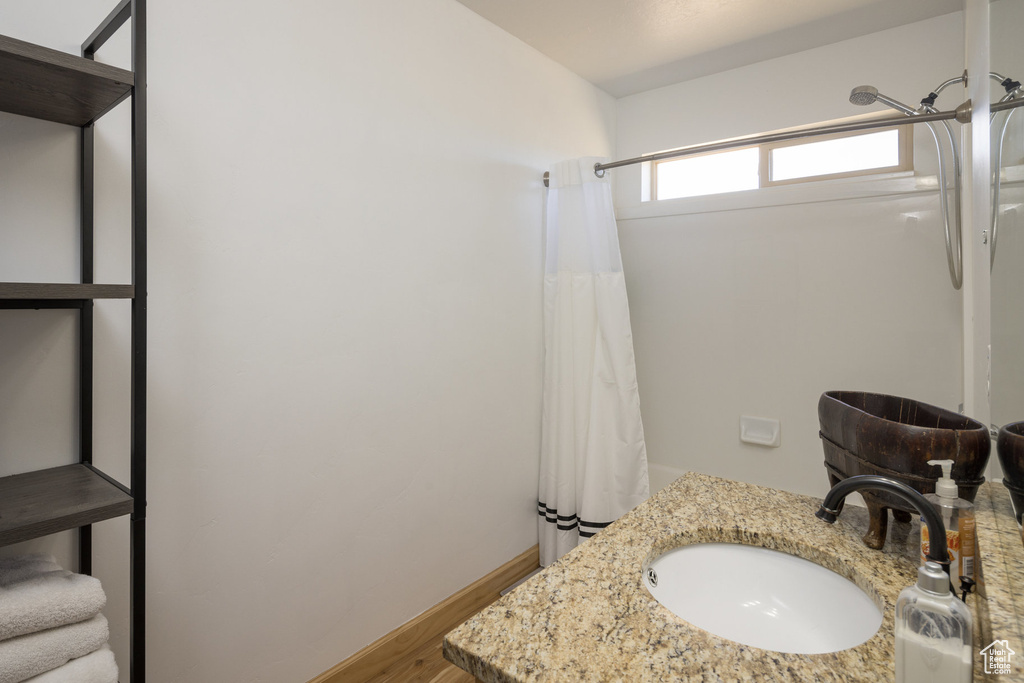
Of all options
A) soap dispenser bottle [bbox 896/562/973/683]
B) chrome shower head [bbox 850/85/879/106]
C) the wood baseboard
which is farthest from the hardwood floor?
chrome shower head [bbox 850/85/879/106]

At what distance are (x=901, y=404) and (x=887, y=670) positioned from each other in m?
0.70

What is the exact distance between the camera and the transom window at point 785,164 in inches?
83.5

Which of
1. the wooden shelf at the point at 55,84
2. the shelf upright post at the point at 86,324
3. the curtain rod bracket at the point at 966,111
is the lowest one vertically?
the shelf upright post at the point at 86,324

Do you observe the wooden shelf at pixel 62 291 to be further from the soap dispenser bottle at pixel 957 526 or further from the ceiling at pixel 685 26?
the ceiling at pixel 685 26

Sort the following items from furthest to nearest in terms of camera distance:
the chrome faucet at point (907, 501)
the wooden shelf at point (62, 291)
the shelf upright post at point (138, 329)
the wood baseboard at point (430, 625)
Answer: the wood baseboard at point (430, 625), the shelf upright post at point (138, 329), the wooden shelf at point (62, 291), the chrome faucet at point (907, 501)

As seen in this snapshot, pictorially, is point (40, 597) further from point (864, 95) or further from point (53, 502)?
point (864, 95)

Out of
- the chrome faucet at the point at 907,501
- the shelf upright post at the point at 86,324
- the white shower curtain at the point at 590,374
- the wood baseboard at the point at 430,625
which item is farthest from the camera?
the white shower curtain at the point at 590,374

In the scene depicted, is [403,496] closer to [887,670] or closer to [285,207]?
[285,207]

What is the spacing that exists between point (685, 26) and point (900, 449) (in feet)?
5.90

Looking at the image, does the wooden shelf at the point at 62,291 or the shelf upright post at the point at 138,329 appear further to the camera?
the shelf upright post at the point at 138,329

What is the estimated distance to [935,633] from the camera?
0.52 m

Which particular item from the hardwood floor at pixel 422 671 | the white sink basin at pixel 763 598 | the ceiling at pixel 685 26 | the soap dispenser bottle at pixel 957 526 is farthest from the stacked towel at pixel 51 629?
the ceiling at pixel 685 26

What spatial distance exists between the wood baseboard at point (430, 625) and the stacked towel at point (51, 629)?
0.83m

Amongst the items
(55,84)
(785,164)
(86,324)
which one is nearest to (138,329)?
(86,324)
